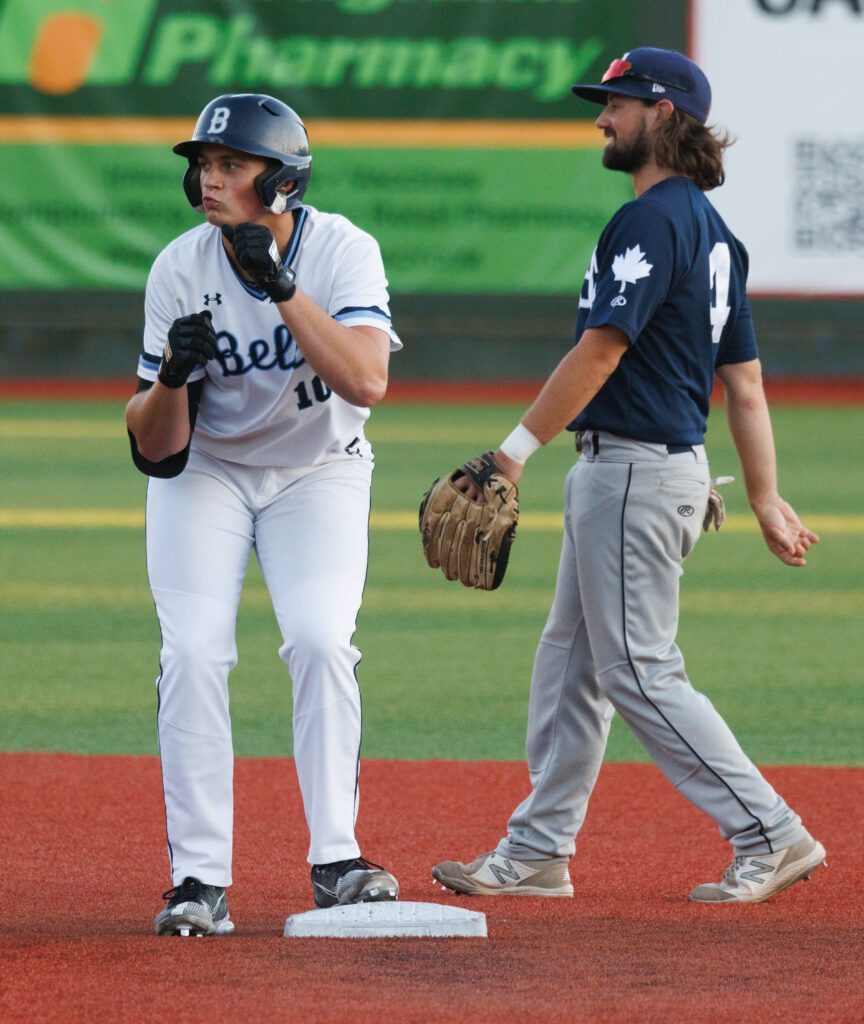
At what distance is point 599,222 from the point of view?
1853cm

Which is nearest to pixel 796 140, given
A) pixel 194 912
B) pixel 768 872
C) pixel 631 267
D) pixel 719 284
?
pixel 719 284

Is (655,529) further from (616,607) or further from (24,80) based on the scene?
(24,80)

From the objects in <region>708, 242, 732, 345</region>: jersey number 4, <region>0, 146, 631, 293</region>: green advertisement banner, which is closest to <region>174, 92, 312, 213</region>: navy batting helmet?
<region>708, 242, 732, 345</region>: jersey number 4

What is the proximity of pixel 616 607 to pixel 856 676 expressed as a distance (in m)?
3.51

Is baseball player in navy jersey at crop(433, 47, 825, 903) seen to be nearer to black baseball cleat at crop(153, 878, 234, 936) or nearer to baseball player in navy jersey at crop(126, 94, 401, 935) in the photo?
baseball player in navy jersey at crop(126, 94, 401, 935)

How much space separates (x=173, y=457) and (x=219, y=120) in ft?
2.36

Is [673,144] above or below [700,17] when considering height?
below

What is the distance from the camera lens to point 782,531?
14.1ft

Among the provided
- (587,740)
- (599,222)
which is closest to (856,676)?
(587,740)

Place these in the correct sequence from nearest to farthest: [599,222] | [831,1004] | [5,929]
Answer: [831,1004]
[5,929]
[599,222]

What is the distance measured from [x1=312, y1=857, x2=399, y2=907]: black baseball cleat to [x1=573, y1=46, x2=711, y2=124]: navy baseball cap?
1.81 m

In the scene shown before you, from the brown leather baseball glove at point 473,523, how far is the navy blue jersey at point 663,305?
0.30 m

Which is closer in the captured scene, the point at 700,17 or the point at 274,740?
the point at 274,740

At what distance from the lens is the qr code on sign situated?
1811 centimetres
